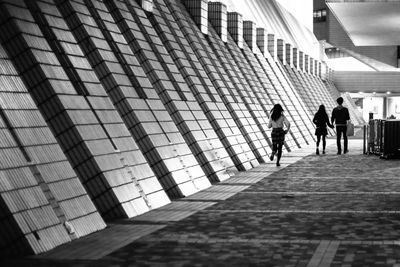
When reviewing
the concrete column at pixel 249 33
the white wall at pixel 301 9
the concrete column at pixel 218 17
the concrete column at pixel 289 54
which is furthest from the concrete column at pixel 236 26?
the white wall at pixel 301 9

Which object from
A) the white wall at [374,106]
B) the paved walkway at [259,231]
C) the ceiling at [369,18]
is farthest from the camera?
the white wall at [374,106]

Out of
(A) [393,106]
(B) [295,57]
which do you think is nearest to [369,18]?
(B) [295,57]

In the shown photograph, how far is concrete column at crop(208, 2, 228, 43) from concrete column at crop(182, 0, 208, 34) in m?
1.53

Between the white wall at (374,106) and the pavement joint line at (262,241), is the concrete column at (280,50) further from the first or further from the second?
the white wall at (374,106)

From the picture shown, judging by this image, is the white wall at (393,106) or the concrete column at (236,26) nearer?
the concrete column at (236,26)

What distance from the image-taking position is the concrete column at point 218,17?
18.8 m

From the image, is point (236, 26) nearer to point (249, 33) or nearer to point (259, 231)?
point (249, 33)

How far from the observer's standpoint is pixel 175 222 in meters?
7.82

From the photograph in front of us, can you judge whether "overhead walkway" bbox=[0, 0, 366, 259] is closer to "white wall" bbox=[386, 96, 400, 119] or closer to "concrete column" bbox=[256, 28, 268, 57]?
"concrete column" bbox=[256, 28, 268, 57]

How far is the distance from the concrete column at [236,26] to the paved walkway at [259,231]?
9.62 m

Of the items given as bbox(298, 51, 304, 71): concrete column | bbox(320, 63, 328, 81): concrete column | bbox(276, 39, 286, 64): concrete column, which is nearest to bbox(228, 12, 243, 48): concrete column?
bbox(276, 39, 286, 64): concrete column

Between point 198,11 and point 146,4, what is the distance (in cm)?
409

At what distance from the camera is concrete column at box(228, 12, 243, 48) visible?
2084 centimetres

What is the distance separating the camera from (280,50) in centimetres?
3116
